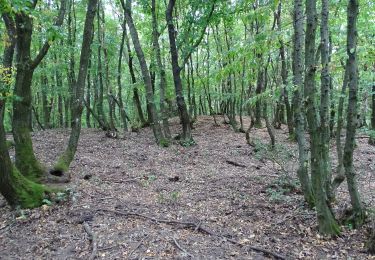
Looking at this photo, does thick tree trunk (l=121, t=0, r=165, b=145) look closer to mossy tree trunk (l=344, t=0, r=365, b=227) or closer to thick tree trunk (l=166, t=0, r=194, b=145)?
A: thick tree trunk (l=166, t=0, r=194, b=145)

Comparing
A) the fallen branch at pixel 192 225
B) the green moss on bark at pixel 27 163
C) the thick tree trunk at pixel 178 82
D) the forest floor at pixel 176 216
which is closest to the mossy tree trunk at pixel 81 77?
the forest floor at pixel 176 216

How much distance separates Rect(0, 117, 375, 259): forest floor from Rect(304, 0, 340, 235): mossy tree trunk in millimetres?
277

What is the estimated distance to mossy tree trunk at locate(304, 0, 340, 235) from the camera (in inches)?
190

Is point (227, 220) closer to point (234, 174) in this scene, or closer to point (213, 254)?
point (213, 254)

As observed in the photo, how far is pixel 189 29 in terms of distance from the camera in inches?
505

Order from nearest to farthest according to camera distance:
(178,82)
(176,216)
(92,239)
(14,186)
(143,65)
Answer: (92,239) < (14,186) < (176,216) < (143,65) < (178,82)

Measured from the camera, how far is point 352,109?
4.97 metres

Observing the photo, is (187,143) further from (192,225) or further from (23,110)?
(192,225)

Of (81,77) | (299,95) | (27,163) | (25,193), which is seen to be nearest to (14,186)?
(25,193)

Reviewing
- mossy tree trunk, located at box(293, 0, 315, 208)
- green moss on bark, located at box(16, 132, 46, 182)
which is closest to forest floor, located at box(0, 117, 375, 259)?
mossy tree trunk, located at box(293, 0, 315, 208)

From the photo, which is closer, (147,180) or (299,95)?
(299,95)

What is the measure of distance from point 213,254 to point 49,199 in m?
3.62

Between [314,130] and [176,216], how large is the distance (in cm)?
292

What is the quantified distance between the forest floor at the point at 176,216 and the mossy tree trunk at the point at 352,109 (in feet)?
0.89
